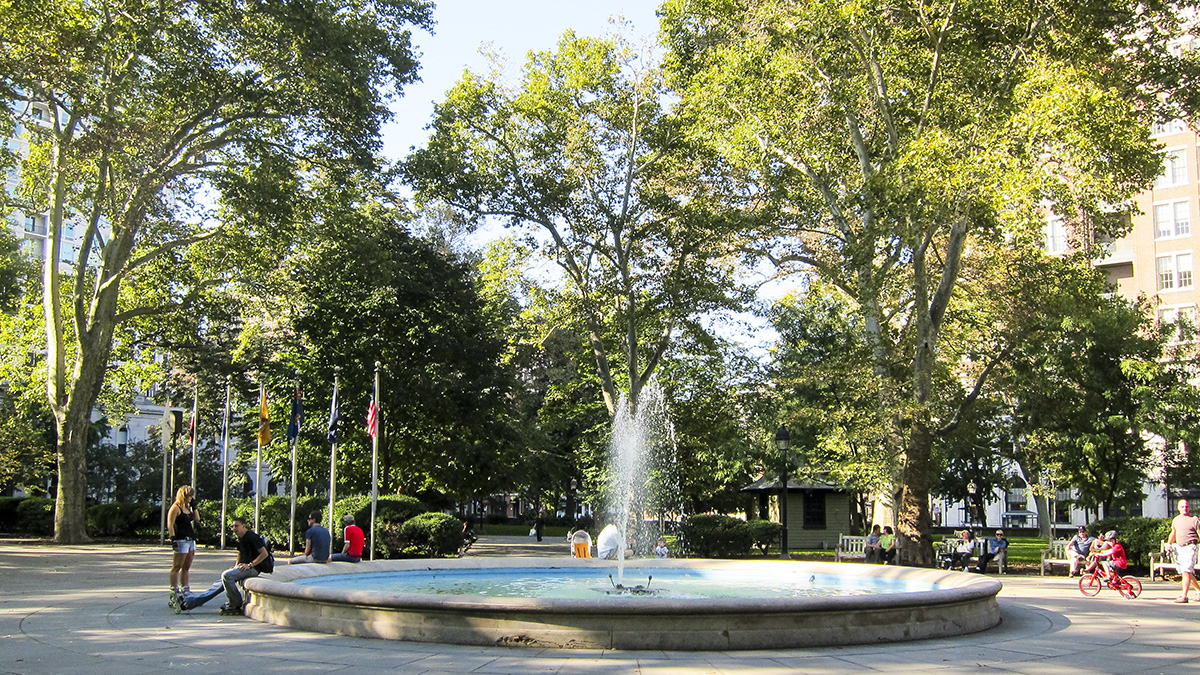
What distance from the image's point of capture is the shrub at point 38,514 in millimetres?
40156

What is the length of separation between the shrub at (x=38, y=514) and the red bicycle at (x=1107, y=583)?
3905cm

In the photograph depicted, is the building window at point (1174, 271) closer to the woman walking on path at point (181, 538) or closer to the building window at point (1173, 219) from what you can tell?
the building window at point (1173, 219)

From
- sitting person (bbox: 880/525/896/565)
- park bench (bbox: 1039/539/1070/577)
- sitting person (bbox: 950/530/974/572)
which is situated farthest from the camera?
park bench (bbox: 1039/539/1070/577)

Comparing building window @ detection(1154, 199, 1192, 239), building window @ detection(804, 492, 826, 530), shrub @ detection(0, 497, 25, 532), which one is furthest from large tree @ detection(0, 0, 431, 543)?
building window @ detection(1154, 199, 1192, 239)

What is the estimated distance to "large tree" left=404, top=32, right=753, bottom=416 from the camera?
2944 centimetres

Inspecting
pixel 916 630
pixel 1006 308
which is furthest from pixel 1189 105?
pixel 916 630

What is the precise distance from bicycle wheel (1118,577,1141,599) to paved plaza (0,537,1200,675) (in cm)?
222

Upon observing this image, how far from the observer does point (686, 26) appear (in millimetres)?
27391

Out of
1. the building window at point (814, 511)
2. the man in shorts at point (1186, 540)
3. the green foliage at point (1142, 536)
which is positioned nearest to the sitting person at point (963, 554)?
the green foliage at point (1142, 536)

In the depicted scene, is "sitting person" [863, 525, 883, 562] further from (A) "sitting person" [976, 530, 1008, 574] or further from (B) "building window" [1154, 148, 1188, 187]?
(B) "building window" [1154, 148, 1188, 187]

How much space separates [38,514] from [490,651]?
38001 mm

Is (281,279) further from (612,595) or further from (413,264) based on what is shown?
(612,595)

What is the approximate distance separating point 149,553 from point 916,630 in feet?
82.5

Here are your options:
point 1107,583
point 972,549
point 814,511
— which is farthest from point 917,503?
point 814,511
